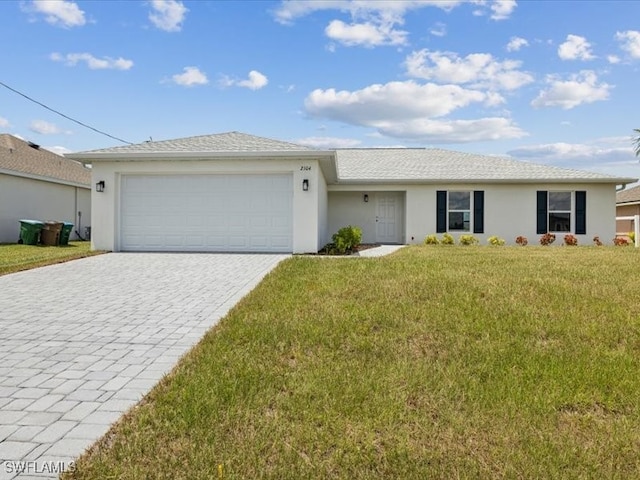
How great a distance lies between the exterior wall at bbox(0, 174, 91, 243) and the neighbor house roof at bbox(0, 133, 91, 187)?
1.25 feet

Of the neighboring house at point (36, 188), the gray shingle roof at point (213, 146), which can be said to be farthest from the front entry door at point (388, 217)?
the neighboring house at point (36, 188)

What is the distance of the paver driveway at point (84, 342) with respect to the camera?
8.86 ft

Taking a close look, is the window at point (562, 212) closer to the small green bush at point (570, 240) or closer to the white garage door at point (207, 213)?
the small green bush at point (570, 240)

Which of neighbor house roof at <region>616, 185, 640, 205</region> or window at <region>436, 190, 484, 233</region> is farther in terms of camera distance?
neighbor house roof at <region>616, 185, 640, 205</region>

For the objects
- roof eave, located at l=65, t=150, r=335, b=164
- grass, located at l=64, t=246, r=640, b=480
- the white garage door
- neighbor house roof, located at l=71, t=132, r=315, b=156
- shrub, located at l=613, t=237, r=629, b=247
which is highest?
neighbor house roof, located at l=71, t=132, r=315, b=156

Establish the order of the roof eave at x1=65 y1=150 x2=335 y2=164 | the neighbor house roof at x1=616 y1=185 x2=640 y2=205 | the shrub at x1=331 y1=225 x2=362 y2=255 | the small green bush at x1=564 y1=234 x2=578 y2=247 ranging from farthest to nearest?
the neighbor house roof at x1=616 y1=185 x2=640 y2=205
the small green bush at x1=564 y1=234 x2=578 y2=247
the shrub at x1=331 y1=225 x2=362 y2=255
the roof eave at x1=65 y1=150 x2=335 y2=164

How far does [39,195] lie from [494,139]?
924 inches

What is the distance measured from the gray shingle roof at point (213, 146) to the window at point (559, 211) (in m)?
10.7

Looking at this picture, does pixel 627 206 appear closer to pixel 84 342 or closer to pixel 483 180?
pixel 483 180

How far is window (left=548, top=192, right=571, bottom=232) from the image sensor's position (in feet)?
56.7

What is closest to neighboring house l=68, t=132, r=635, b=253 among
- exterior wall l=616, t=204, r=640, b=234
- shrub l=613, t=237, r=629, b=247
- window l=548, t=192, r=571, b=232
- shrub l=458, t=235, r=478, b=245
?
shrub l=458, t=235, r=478, b=245

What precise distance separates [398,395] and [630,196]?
3132cm

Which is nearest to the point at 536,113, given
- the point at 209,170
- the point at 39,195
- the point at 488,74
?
the point at 488,74

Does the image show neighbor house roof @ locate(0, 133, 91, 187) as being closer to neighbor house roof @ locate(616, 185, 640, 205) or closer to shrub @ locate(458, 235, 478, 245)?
shrub @ locate(458, 235, 478, 245)
